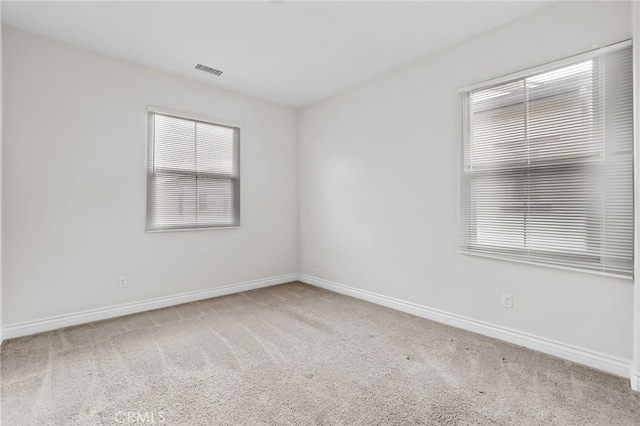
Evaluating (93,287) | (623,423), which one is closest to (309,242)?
(93,287)

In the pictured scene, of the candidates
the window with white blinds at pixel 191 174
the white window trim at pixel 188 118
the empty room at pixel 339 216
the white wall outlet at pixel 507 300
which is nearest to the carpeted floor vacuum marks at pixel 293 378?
the empty room at pixel 339 216

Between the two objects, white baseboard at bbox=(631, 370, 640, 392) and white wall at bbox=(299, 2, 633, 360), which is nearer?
white baseboard at bbox=(631, 370, 640, 392)

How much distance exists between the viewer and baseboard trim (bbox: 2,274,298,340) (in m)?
2.51

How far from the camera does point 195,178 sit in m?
3.54

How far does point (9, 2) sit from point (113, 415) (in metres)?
2.99

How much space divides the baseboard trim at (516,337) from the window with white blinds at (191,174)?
6.83 ft

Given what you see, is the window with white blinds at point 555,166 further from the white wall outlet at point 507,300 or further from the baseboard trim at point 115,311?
the baseboard trim at point 115,311

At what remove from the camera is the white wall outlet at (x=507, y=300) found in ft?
7.91

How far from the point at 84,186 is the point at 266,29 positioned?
225 centimetres

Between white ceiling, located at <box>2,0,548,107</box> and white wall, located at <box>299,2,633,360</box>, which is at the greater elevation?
white ceiling, located at <box>2,0,548,107</box>

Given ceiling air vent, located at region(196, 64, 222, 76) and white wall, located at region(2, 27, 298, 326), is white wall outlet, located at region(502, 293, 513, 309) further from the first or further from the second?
ceiling air vent, located at region(196, 64, 222, 76)

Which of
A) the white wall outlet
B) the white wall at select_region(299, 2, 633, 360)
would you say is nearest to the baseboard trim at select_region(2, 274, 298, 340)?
the white wall at select_region(299, 2, 633, 360)

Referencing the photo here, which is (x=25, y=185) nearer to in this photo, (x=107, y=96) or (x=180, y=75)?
(x=107, y=96)

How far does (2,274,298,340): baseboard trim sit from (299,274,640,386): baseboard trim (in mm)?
1606
